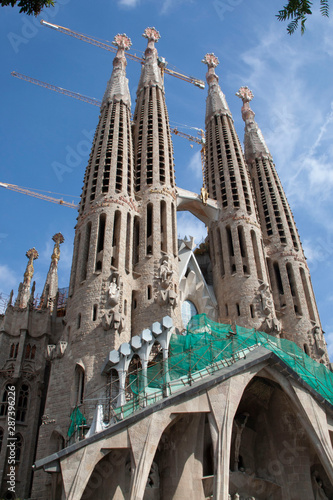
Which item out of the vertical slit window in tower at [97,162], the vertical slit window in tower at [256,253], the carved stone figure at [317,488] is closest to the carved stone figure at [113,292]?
the vertical slit window in tower at [97,162]

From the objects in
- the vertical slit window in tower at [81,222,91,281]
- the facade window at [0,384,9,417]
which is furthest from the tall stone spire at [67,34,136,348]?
the facade window at [0,384,9,417]

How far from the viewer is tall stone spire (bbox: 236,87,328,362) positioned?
33.6 meters

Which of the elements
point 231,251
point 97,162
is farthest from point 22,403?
point 231,251

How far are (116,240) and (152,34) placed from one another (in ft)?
98.7

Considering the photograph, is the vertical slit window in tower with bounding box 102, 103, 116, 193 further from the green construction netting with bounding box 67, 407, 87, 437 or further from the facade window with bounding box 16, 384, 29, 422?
the green construction netting with bounding box 67, 407, 87, 437

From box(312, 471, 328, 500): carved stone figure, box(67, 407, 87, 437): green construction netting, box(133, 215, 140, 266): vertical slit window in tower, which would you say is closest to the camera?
box(67, 407, 87, 437): green construction netting

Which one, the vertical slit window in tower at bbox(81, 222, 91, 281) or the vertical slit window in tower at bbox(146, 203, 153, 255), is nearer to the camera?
the vertical slit window in tower at bbox(81, 222, 91, 281)

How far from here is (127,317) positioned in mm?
27906

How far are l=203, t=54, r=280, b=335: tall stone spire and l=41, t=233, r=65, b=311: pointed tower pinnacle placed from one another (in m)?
14.5

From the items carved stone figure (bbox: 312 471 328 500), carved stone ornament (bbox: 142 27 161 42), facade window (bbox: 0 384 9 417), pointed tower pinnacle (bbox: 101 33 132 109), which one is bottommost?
carved stone figure (bbox: 312 471 328 500)

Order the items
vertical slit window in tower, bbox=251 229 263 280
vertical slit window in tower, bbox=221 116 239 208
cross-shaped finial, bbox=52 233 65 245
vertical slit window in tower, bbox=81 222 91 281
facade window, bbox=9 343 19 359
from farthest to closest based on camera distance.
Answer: cross-shaped finial, bbox=52 233 65 245
vertical slit window in tower, bbox=221 116 239 208
vertical slit window in tower, bbox=251 229 263 280
facade window, bbox=9 343 19 359
vertical slit window in tower, bbox=81 222 91 281

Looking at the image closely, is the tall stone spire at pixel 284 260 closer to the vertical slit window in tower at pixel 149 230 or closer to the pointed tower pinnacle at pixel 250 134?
the pointed tower pinnacle at pixel 250 134

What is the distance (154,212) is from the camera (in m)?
34.1

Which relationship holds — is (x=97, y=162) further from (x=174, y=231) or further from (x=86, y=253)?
(x=86, y=253)
